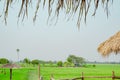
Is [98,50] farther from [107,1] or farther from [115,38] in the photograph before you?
[107,1]

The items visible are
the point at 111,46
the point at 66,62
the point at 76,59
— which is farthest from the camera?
the point at 76,59

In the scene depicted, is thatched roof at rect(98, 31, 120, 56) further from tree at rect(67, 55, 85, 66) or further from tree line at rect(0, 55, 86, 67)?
tree at rect(67, 55, 85, 66)

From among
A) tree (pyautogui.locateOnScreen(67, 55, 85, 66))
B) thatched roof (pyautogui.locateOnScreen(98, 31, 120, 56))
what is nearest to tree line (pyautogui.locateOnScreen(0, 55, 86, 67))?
tree (pyautogui.locateOnScreen(67, 55, 85, 66))

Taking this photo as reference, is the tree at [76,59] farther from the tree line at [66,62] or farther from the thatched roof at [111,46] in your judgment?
the thatched roof at [111,46]

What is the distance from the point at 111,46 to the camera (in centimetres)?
512

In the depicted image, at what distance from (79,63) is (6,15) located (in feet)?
231

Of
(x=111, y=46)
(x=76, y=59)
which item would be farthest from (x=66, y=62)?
(x=111, y=46)

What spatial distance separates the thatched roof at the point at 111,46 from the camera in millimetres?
5012

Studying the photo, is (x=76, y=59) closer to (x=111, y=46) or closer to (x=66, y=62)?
(x=66, y=62)

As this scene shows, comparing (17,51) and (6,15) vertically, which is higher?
(17,51)

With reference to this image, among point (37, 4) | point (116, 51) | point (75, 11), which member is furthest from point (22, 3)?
point (116, 51)

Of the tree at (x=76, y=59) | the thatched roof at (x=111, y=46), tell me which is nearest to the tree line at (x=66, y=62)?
the tree at (x=76, y=59)

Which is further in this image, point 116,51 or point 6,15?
point 116,51

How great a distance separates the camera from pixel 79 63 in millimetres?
70688
